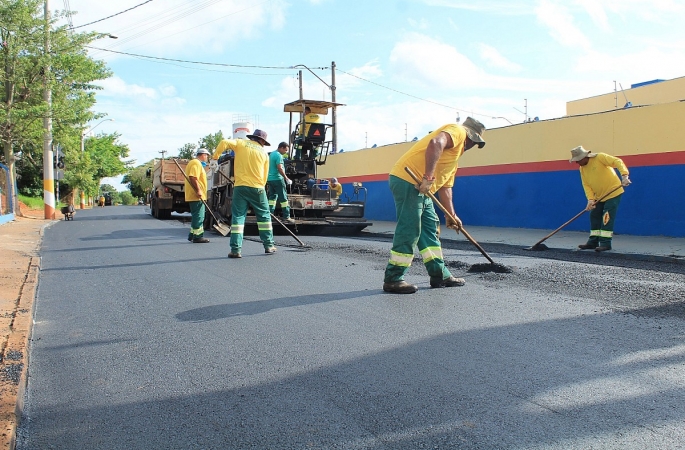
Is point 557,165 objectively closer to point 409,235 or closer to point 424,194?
point 424,194

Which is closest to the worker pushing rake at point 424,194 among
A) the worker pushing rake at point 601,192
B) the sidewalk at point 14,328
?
the sidewalk at point 14,328

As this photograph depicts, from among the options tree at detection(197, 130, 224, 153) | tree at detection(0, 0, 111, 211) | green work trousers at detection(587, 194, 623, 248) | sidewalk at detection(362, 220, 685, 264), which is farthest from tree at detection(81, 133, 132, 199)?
green work trousers at detection(587, 194, 623, 248)

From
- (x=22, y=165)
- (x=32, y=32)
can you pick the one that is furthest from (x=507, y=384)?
(x=22, y=165)

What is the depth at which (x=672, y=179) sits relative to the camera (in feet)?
34.6

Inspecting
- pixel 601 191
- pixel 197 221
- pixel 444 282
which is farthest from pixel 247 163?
pixel 601 191

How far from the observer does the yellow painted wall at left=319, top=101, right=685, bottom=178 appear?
10641mm

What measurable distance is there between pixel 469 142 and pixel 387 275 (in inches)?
61.1

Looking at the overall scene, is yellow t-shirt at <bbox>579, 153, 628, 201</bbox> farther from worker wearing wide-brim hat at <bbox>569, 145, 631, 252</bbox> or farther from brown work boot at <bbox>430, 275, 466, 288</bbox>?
brown work boot at <bbox>430, 275, 466, 288</bbox>

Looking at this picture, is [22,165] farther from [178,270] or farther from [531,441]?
[531,441]

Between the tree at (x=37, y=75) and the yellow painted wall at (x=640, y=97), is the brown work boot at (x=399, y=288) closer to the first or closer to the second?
the yellow painted wall at (x=640, y=97)

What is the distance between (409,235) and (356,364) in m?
2.22

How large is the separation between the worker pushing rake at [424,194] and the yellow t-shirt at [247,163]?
3617mm

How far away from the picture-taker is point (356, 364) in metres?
3.28

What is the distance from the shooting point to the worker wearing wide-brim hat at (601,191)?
29.0ft
